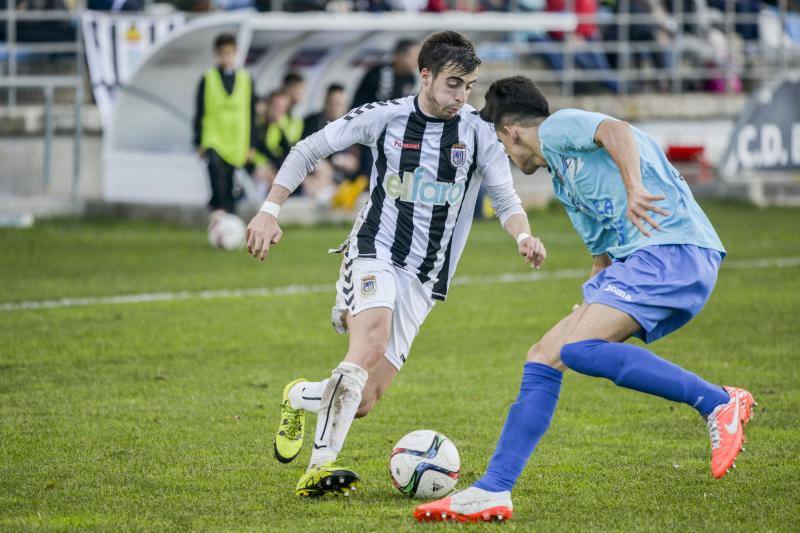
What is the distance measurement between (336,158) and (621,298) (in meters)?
14.0

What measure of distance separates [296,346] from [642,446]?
348 cm

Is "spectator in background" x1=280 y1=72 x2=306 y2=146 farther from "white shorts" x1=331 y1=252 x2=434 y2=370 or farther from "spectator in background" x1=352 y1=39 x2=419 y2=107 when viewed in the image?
"white shorts" x1=331 y1=252 x2=434 y2=370

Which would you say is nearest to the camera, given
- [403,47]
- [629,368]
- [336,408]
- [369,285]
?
[629,368]

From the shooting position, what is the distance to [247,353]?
9188mm

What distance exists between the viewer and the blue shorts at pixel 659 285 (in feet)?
16.7

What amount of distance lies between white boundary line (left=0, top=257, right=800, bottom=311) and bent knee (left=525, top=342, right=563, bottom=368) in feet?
21.6

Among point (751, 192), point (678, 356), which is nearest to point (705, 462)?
point (678, 356)

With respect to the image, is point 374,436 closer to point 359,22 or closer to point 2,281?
point 2,281

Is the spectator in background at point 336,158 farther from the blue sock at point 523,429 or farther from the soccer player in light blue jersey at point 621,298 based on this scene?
the blue sock at point 523,429

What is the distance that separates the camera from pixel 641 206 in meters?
4.89

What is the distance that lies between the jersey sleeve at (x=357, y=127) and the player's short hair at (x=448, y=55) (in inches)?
11.2

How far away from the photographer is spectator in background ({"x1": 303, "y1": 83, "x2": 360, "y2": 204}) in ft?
59.1

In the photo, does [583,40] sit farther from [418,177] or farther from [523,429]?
[523,429]

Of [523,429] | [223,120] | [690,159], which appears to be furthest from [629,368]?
[690,159]
